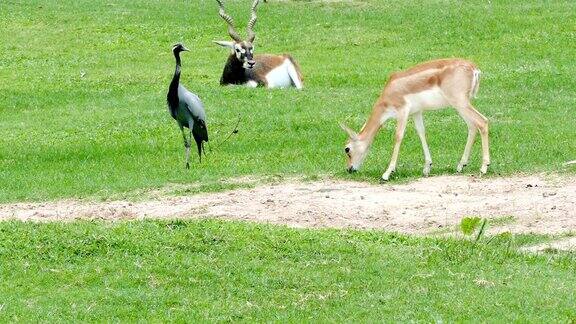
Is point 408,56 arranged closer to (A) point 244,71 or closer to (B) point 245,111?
(A) point 244,71

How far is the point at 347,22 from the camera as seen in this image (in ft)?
83.3

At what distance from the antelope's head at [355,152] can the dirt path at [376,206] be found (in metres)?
0.55

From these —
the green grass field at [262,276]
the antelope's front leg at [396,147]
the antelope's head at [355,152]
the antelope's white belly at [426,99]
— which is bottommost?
the antelope's head at [355,152]

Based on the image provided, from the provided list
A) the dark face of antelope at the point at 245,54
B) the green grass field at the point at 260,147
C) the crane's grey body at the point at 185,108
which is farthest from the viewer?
the dark face of antelope at the point at 245,54

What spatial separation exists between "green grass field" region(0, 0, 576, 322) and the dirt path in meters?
0.61

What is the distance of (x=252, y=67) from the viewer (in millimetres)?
20031

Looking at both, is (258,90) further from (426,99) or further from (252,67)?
(426,99)

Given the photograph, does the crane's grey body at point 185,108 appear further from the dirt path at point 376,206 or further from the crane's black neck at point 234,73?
the crane's black neck at point 234,73

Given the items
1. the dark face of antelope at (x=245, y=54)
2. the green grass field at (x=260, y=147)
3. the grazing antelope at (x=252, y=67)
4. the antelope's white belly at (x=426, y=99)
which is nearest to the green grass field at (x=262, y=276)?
the green grass field at (x=260, y=147)

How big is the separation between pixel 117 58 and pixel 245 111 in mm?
7122

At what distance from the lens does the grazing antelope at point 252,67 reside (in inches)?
779

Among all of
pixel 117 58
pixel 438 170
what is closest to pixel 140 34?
pixel 117 58

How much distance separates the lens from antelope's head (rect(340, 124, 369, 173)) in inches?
517

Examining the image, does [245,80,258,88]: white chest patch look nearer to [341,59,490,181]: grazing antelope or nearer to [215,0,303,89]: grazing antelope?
[215,0,303,89]: grazing antelope
